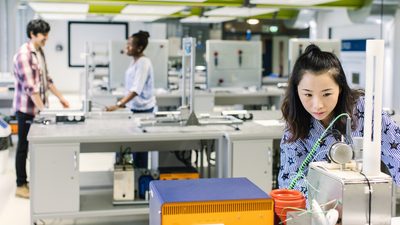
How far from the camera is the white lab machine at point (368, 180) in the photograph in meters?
1.61

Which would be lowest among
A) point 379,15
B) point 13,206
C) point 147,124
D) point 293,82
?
point 13,206

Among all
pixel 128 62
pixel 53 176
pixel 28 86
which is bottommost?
pixel 53 176

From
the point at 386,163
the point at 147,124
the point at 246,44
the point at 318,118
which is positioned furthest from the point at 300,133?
the point at 246,44

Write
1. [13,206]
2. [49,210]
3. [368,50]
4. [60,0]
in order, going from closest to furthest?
[368,50], [49,210], [13,206], [60,0]

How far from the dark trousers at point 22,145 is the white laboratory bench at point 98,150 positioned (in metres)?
Answer: 0.83

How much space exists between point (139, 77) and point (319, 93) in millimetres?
3515

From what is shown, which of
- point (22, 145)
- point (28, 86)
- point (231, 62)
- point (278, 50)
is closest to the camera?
point (28, 86)

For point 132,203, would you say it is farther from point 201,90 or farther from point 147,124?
point 201,90

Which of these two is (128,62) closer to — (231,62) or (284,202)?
(231,62)

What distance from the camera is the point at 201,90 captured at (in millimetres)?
7590

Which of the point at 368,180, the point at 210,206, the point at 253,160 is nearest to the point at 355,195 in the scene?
the point at 368,180

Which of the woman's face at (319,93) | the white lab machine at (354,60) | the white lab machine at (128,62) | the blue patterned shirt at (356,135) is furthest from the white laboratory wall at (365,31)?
the woman's face at (319,93)

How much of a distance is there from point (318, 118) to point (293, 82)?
200 mm

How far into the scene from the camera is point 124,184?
4.31 m
